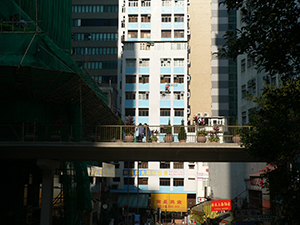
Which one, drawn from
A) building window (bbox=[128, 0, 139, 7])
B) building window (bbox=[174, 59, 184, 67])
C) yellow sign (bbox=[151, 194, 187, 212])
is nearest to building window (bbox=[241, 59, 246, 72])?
building window (bbox=[174, 59, 184, 67])

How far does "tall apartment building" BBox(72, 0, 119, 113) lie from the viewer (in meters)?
81.1

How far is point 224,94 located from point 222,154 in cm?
5379

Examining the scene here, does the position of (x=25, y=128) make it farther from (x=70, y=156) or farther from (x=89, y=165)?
(x=89, y=165)

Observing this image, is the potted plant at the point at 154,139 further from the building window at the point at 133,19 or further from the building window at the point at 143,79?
the building window at the point at 133,19

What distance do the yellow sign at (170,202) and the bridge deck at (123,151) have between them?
1564 inches

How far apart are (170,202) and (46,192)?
4205 cm

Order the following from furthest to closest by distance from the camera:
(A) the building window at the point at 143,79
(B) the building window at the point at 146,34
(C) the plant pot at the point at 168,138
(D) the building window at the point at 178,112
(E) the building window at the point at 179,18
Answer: (B) the building window at the point at 146,34 < (E) the building window at the point at 179,18 < (A) the building window at the point at 143,79 < (D) the building window at the point at 178,112 < (C) the plant pot at the point at 168,138

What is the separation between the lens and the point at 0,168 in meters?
29.7

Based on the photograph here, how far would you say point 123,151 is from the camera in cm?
2795

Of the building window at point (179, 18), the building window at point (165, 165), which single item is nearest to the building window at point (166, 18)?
the building window at point (179, 18)

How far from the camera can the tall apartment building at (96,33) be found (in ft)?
266

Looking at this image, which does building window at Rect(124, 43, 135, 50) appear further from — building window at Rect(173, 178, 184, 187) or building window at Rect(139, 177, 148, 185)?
building window at Rect(173, 178, 184, 187)

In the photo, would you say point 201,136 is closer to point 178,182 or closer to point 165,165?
point 165,165

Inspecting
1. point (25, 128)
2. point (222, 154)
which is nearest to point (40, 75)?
point (25, 128)
